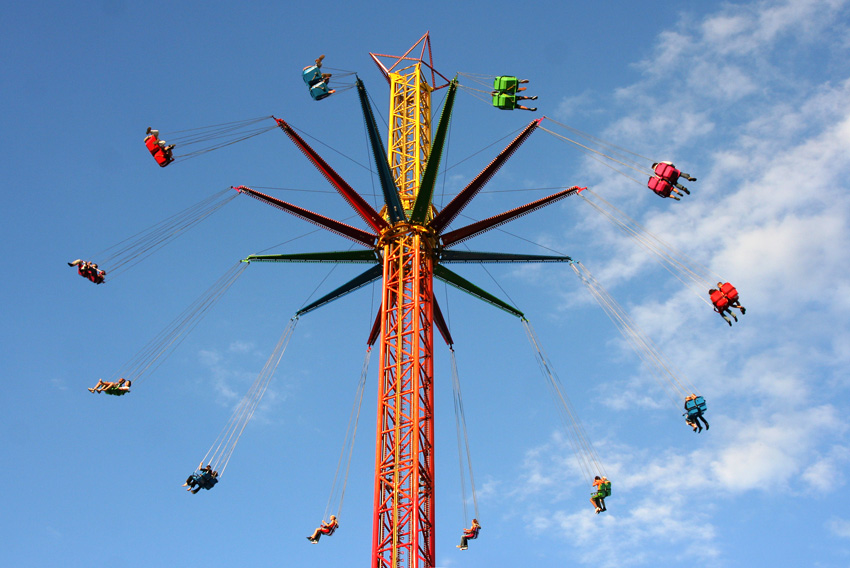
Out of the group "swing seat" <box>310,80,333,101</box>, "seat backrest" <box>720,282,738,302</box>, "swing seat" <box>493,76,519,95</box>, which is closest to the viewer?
"seat backrest" <box>720,282,738,302</box>

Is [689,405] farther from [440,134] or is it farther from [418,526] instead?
[440,134]

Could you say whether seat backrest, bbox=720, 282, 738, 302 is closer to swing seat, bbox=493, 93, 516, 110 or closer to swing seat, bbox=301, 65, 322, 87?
swing seat, bbox=493, 93, 516, 110

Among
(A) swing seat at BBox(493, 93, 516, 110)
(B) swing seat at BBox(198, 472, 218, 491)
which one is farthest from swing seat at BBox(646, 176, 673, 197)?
(B) swing seat at BBox(198, 472, 218, 491)

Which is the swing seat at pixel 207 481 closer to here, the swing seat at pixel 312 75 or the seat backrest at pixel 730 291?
the swing seat at pixel 312 75

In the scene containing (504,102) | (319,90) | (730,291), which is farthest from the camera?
(319,90)

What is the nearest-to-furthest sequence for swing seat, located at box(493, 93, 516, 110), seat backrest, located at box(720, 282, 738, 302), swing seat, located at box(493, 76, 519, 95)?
seat backrest, located at box(720, 282, 738, 302)
swing seat, located at box(493, 93, 516, 110)
swing seat, located at box(493, 76, 519, 95)

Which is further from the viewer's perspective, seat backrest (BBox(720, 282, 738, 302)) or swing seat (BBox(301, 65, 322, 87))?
swing seat (BBox(301, 65, 322, 87))

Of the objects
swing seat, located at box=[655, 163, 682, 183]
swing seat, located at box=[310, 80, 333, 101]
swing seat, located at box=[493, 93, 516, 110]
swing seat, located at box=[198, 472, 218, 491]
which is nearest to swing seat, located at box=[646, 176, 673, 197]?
swing seat, located at box=[655, 163, 682, 183]

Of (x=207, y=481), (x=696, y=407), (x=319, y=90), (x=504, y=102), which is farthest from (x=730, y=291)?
(x=207, y=481)

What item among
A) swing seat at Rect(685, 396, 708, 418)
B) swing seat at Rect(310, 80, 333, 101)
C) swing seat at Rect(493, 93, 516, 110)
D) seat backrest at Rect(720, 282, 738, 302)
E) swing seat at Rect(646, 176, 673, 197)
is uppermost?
swing seat at Rect(310, 80, 333, 101)

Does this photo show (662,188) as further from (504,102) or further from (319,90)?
(319,90)

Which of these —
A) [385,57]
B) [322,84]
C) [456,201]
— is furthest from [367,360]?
[385,57]

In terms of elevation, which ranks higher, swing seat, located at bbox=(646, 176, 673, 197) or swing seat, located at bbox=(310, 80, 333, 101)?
swing seat, located at bbox=(310, 80, 333, 101)

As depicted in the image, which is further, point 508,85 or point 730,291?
point 508,85
